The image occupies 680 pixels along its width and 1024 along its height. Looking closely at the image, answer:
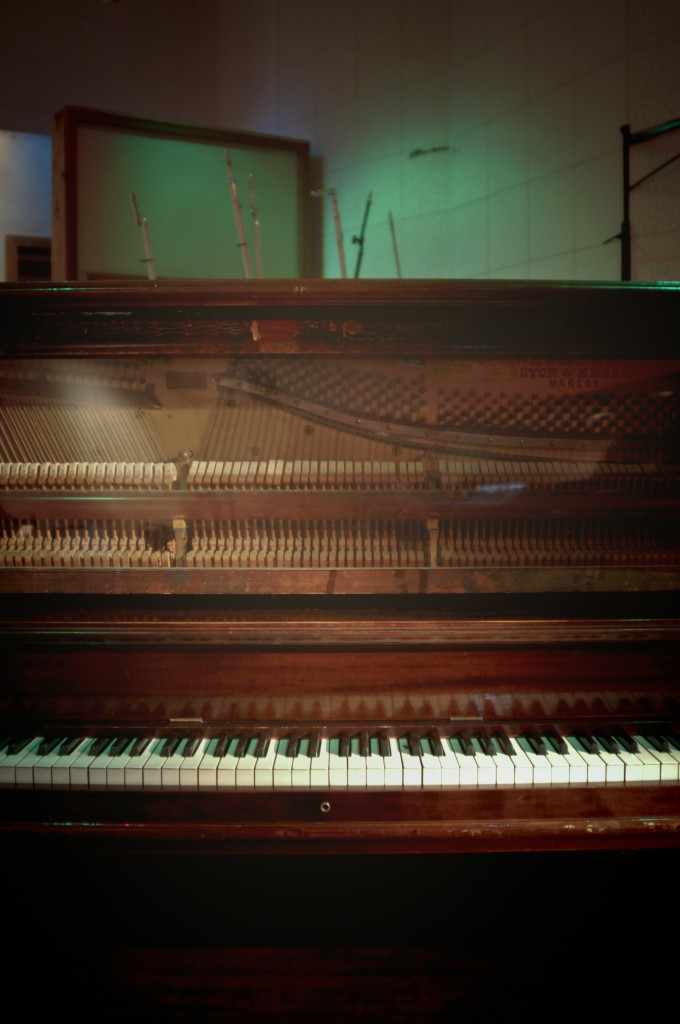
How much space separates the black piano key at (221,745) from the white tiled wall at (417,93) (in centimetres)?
353

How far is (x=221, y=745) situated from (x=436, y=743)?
0.62 meters

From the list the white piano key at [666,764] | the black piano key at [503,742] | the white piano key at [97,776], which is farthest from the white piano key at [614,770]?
the white piano key at [97,776]

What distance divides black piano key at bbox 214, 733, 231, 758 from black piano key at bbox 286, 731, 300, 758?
0.18m

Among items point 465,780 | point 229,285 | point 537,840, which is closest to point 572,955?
point 537,840

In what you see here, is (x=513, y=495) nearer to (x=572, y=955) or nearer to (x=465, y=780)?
(x=465, y=780)

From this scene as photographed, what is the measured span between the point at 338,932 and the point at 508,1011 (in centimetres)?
60

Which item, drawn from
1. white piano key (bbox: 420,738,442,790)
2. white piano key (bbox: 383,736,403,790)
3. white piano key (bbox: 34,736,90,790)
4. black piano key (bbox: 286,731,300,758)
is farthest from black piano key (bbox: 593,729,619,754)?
white piano key (bbox: 34,736,90,790)

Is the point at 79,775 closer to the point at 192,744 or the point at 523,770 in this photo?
the point at 192,744

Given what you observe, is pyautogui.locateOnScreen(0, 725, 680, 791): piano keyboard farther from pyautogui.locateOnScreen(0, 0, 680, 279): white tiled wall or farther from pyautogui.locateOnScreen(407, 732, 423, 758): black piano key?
pyautogui.locateOnScreen(0, 0, 680, 279): white tiled wall

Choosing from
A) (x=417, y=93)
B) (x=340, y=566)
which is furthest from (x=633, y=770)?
(x=417, y=93)

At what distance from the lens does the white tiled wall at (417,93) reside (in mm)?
4078

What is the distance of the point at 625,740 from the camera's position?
1983mm

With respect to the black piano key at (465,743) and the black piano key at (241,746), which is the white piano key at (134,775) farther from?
the black piano key at (465,743)

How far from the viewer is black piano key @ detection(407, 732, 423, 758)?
1932 mm
